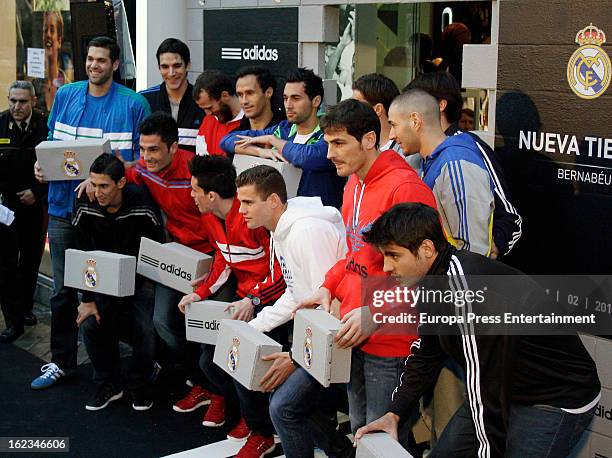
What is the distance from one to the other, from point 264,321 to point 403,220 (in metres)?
1.80

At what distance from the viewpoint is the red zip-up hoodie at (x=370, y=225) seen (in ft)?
15.9

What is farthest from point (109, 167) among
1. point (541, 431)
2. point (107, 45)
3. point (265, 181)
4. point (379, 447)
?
point (541, 431)

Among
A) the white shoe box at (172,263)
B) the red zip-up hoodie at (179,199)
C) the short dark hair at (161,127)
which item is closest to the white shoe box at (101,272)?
the white shoe box at (172,263)

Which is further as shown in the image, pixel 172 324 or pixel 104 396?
pixel 104 396

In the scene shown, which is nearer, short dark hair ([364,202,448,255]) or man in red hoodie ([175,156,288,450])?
short dark hair ([364,202,448,255])

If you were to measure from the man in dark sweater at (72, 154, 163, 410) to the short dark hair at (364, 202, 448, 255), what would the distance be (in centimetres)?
293

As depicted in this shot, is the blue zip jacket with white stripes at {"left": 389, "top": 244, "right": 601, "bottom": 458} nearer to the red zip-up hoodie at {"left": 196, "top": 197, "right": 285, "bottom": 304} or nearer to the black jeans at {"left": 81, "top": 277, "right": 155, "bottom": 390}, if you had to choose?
the red zip-up hoodie at {"left": 196, "top": 197, "right": 285, "bottom": 304}

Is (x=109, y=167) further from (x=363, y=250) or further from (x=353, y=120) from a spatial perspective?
(x=363, y=250)

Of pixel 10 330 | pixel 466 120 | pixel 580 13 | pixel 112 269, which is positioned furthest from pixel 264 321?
pixel 10 330

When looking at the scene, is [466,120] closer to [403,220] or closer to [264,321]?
[264,321]

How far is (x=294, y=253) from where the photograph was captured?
17.8 ft

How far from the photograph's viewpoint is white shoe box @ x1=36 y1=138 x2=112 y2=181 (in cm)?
694

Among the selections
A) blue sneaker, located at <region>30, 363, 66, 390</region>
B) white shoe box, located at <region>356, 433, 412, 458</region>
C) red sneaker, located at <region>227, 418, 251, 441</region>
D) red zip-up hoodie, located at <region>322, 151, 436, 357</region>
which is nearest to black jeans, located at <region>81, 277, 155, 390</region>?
blue sneaker, located at <region>30, 363, 66, 390</region>

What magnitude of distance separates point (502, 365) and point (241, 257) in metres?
2.55
